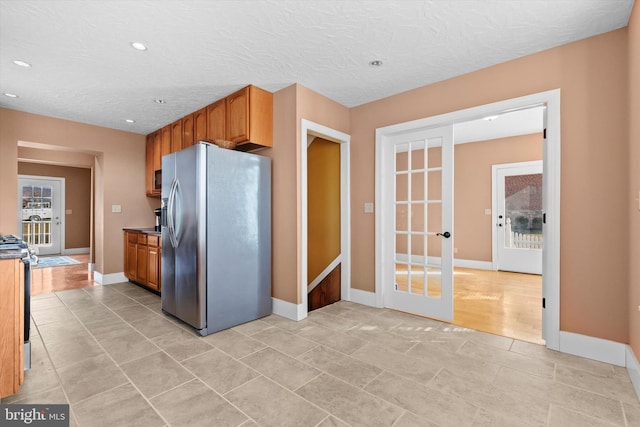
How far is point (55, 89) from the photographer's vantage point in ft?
10.8

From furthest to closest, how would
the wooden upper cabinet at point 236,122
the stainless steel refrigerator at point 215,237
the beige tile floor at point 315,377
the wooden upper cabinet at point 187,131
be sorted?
the wooden upper cabinet at point 187,131, the wooden upper cabinet at point 236,122, the stainless steel refrigerator at point 215,237, the beige tile floor at point 315,377

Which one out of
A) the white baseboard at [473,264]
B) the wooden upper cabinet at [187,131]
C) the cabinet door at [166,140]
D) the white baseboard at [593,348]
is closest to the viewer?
the white baseboard at [593,348]

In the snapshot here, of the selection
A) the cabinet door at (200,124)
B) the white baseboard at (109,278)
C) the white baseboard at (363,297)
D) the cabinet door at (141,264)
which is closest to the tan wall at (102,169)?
the white baseboard at (109,278)

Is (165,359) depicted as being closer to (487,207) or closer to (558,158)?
(558,158)

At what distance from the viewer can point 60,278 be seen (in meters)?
5.15

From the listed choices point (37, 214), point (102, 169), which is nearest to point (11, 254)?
point (102, 169)

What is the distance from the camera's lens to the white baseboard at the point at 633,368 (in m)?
1.86

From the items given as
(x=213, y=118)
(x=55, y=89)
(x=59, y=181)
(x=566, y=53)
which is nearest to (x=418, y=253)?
(x=566, y=53)

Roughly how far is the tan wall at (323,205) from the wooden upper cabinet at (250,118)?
0.96m

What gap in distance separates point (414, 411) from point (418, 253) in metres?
1.93

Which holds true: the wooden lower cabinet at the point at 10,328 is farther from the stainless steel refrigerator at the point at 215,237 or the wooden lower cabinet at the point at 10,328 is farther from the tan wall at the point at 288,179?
the tan wall at the point at 288,179

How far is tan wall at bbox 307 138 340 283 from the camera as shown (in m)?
3.99

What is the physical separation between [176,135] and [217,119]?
116cm

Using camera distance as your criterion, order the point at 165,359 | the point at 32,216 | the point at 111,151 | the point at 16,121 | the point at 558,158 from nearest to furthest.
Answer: the point at 165,359 → the point at 558,158 → the point at 16,121 → the point at 111,151 → the point at 32,216
